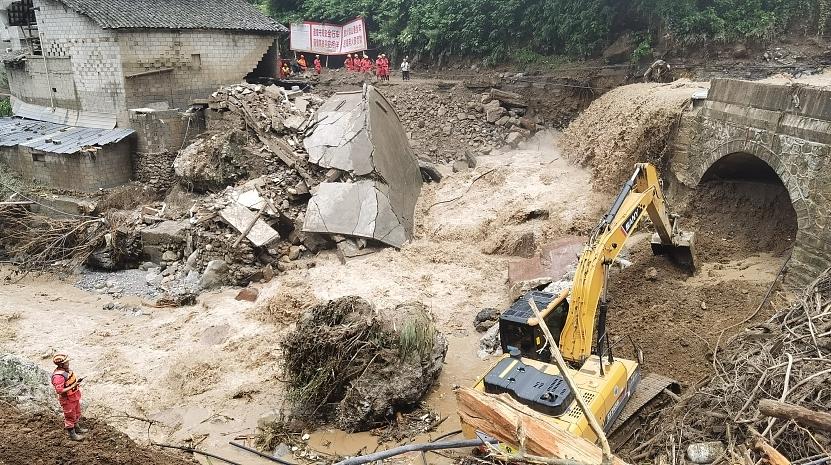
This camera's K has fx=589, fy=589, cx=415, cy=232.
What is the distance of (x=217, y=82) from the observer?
21688mm

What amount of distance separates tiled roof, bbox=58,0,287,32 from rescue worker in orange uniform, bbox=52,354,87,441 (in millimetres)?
14970

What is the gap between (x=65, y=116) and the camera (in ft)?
68.9

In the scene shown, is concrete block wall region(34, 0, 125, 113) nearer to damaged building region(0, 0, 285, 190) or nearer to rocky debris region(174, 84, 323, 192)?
damaged building region(0, 0, 285, 190)

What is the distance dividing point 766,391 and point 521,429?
301 centimetres

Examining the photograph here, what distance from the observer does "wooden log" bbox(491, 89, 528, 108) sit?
2122cm

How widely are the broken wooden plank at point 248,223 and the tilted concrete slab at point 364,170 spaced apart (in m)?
0.88

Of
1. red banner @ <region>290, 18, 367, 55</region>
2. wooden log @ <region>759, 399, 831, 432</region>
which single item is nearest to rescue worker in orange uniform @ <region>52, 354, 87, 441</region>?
wooden log @ <region>759, 399, 831, 432</region>

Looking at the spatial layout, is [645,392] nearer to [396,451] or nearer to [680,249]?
[680,249]

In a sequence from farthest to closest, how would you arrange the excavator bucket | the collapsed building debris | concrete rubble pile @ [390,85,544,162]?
concrete rubble pile @ [390,85,544,162] < the excavator bucket < the collapsed building debris

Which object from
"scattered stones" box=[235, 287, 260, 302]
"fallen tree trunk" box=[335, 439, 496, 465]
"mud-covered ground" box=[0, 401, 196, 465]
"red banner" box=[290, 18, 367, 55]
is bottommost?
"scattered stones" box=[235, 287, 260, 302]

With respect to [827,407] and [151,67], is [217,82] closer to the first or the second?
[151,67]

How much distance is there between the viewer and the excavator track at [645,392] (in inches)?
258

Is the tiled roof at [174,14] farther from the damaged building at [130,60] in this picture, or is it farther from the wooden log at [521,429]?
the wooden log at [521,429]

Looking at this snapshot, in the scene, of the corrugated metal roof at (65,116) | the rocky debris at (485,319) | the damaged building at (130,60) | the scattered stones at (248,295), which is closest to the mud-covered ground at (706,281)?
the rocky debris at (485,319)
